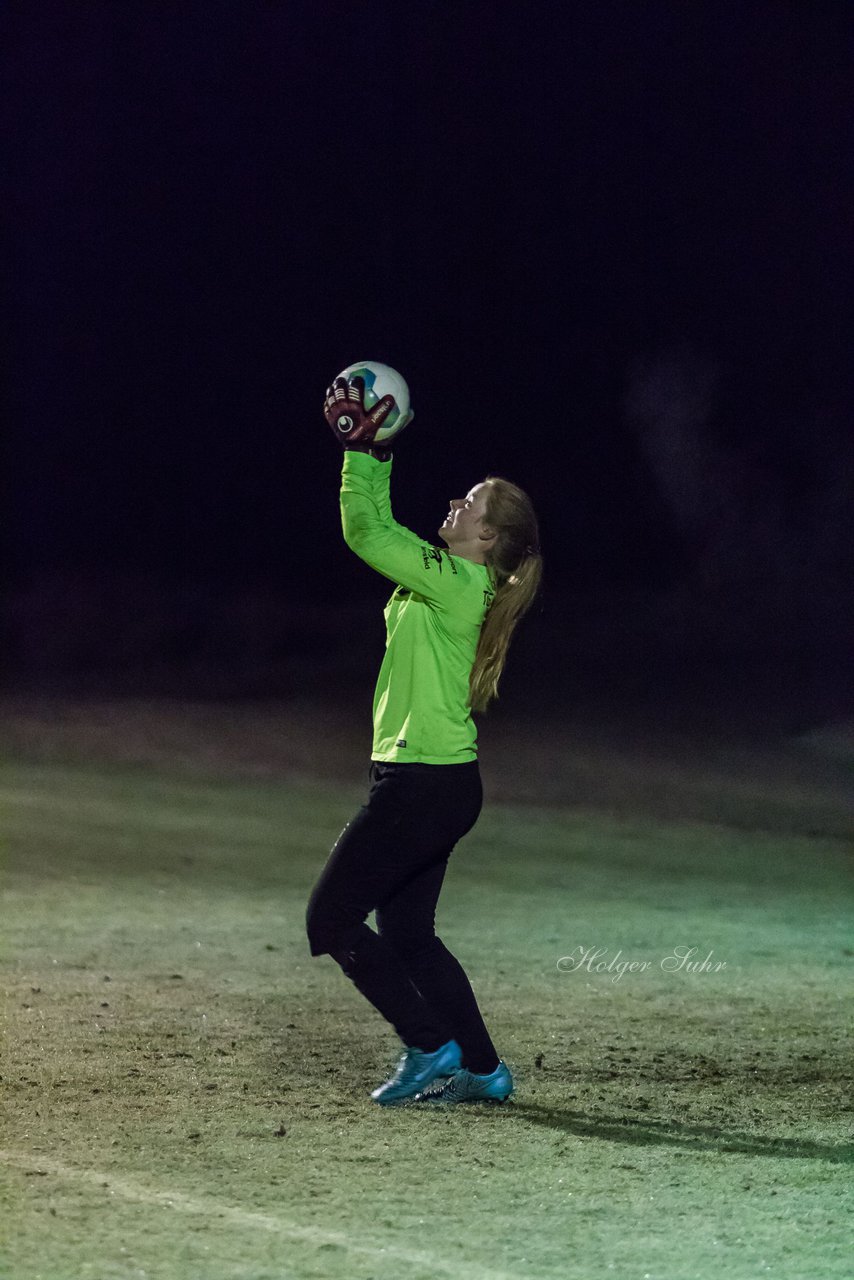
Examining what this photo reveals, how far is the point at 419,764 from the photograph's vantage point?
5254mm

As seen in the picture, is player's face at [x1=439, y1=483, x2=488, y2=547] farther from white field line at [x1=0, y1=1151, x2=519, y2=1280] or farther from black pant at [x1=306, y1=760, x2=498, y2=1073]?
white field line at [x1=0, y1=1151, x2=519, y2=1280]

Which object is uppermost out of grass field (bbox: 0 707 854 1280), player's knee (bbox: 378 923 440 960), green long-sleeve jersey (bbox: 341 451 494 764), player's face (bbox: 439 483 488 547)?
player's face (bbox: 439 483 488 547)

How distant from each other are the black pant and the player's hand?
3.28 ft

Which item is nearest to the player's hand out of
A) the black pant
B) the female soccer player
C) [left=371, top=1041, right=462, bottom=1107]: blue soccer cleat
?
the female soccer player

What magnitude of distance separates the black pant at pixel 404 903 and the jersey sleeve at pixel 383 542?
55cm

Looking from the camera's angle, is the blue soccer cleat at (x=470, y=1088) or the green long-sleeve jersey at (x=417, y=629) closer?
the green long-sleeve jersey at (x=417, y=629)

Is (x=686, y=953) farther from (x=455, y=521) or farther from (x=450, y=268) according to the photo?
(x=450, y=268)

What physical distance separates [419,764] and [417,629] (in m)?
0.42

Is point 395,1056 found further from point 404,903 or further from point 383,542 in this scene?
point 383,542

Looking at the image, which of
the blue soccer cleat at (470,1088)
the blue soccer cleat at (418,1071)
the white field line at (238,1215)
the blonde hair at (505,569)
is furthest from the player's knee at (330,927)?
the white field line at (238,1215)

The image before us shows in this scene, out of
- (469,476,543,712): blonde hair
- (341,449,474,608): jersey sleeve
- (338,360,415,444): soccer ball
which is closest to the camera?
(341,449,474,608): jersey sleeve

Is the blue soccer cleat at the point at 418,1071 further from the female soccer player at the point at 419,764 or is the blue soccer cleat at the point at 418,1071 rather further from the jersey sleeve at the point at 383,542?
the jersey sleeve at the point at 383,542

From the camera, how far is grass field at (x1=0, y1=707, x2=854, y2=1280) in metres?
4.14

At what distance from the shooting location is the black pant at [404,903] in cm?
524
